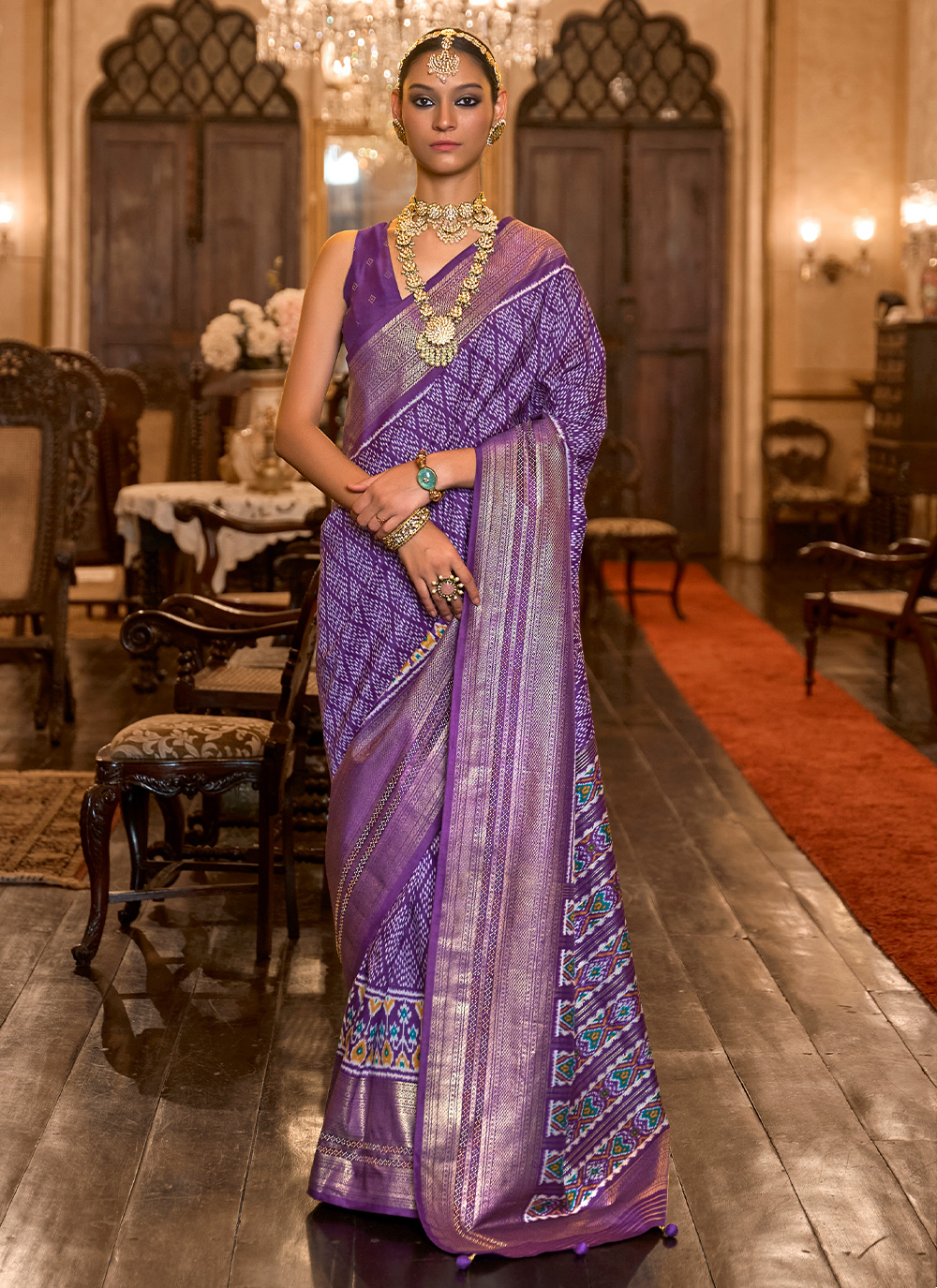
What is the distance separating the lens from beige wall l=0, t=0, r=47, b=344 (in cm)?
1041

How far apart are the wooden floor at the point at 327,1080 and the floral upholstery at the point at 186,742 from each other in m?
0.46

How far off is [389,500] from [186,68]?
385 inches

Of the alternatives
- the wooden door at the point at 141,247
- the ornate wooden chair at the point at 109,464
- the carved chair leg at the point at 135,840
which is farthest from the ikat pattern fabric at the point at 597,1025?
the wooden door at the point at 141,247

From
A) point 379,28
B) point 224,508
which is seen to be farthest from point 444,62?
point 379,28

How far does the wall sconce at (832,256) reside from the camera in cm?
1059

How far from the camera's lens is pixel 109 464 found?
720cm

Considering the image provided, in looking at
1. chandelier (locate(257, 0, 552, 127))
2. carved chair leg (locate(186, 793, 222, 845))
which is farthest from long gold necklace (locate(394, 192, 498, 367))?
chandelier (locate(257, 0, 552, 127))

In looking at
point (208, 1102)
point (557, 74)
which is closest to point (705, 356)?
point (557, 74)

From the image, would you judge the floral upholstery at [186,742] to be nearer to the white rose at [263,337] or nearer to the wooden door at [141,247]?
the white rose at [263,337]

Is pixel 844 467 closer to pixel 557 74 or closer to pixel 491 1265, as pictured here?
pixel 557 74

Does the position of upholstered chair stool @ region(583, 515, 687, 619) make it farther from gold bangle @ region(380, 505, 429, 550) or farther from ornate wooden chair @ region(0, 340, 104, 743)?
gold bangle @ region(380, 505, 429, 550)

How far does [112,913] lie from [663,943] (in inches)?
52.3

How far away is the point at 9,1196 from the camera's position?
2260mm

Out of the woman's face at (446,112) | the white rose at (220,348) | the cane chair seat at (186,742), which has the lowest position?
the cane chair seat at (186,742)
